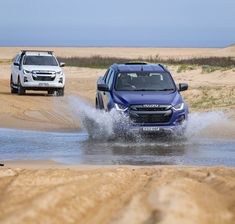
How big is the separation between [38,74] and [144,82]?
13243 mm

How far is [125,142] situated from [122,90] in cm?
139

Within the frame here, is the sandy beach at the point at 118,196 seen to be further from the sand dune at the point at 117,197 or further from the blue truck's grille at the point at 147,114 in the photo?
the blue truck's grille at the point at 147,114

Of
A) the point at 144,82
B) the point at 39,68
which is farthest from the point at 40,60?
the point at 144,82

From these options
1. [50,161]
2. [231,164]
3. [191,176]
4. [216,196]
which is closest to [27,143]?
[50,161]

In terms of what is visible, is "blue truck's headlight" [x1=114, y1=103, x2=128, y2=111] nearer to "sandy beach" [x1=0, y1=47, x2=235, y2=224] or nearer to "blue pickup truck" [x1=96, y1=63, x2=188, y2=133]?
"blue pickup truck" [x1=96, y1=63, x2=188, y2=133]

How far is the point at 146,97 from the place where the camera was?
1647 centimetres

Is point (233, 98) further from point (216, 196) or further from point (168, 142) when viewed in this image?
point (216, 196)

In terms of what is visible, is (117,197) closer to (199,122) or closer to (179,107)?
(179,107)

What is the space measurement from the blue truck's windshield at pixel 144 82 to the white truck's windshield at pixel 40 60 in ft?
45.3

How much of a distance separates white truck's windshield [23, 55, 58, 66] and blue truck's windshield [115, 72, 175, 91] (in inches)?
544

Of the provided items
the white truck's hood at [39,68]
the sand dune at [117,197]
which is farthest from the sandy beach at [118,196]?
the white truck's hood at [39,68]

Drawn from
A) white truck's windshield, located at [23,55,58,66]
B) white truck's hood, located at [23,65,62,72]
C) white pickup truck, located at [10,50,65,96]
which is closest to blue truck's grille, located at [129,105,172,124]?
white pickup truck, located at [10,50,65,96]

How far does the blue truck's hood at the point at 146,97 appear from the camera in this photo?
16.3 meters

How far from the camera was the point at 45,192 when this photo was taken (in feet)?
25.9
